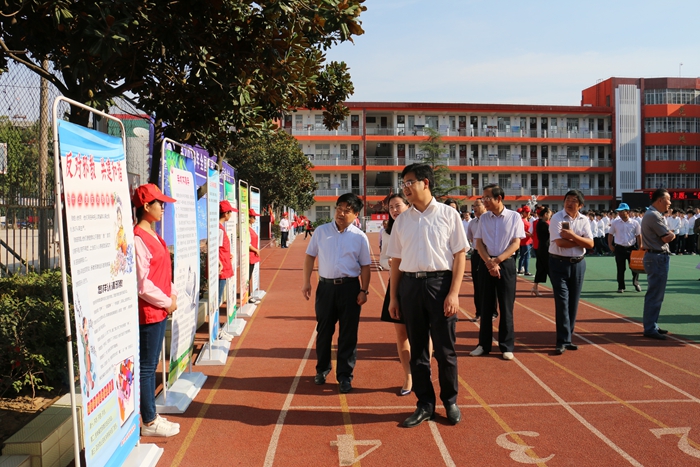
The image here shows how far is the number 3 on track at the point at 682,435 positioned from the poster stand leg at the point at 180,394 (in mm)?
3825

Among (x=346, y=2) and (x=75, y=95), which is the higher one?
(x=346, y=2)

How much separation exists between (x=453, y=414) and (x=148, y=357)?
2412 mm

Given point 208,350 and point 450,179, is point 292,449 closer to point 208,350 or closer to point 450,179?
point 208,350

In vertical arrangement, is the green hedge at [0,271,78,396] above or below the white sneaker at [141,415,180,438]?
above

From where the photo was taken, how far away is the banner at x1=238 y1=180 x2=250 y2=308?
32.8ft

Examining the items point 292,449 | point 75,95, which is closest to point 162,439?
point 292,449

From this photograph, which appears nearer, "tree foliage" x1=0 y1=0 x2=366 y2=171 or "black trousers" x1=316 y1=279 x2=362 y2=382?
"tree foliage" x1=0 y1=0 x2=366 y2=171

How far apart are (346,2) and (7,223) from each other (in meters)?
4.52

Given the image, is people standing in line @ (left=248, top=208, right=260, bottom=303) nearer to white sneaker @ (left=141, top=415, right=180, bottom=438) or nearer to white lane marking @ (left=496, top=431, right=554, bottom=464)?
white sneaker @ (left=141, top=415, right=180, bottom=438)

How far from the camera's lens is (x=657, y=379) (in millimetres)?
6340

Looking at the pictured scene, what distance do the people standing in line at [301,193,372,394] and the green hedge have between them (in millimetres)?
2312

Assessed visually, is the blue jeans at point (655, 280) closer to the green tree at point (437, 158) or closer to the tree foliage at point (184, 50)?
the tree foliage at point (184, 50)

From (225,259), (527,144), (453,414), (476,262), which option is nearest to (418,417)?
(453,414)

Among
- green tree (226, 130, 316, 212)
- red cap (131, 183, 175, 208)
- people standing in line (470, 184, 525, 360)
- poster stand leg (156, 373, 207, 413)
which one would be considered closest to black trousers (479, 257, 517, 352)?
people standing in line (470, 184, 525, 360)
